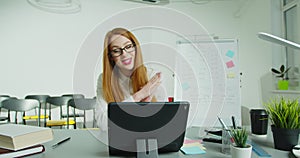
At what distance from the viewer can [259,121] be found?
1239 millimetres

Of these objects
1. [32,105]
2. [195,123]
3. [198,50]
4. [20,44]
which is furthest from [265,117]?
[20,44]

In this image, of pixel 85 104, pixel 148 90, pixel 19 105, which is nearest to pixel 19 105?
pixel 19 105

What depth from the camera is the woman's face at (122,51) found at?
1496 millimetres

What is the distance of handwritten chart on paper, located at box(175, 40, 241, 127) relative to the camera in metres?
2.01

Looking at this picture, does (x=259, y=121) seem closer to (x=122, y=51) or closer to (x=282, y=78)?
(x=122, y=51)

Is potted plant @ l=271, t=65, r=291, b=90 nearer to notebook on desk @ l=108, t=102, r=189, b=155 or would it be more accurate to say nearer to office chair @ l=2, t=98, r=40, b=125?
notebook on desk @ l=108, t=102, r=189, b=155

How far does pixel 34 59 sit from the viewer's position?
13.9ft

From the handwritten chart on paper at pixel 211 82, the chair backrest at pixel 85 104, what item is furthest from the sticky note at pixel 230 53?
the chair backrest at pixel 85 104

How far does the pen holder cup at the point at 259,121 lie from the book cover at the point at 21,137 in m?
0.98

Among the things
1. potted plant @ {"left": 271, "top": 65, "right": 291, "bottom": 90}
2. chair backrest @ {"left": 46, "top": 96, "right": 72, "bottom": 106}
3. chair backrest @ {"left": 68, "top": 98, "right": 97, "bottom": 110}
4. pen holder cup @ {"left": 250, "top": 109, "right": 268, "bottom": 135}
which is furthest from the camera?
chair backrest @ {"left": 46, "top": 96, "right": 72, "bottom": 106}

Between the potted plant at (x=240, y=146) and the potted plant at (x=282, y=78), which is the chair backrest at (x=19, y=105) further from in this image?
the potted plant at (x=282, y=78)

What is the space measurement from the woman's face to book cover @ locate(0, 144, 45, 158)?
0.69 metres

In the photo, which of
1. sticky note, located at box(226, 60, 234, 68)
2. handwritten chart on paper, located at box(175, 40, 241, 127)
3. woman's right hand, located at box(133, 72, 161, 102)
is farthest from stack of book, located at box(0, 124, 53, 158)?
sticky note, located at box(226, 60, 234, 68)

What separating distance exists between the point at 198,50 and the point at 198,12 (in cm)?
256
